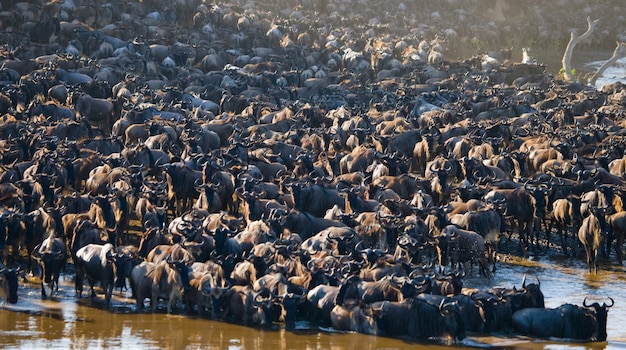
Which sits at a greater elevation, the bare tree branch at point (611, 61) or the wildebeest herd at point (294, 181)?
the bare tree branch at point (611, 61)

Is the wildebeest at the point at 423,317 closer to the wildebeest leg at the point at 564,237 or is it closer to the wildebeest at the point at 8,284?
the wildebeest at the point at 8,284

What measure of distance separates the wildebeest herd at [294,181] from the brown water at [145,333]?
0.25 metres

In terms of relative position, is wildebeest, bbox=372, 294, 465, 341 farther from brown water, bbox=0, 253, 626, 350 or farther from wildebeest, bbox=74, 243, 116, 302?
wildebeest, bbox=74, 243, 116, 302

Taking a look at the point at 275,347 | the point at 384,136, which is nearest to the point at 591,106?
the point at 384,136

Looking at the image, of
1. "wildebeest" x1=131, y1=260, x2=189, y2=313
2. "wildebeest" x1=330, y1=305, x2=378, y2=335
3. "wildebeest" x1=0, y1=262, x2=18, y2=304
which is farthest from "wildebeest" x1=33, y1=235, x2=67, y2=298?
"wildebeest" x1=330, y1=305, x2=378, y2=335

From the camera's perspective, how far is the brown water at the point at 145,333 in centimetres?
1552

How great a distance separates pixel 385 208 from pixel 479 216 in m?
1.81

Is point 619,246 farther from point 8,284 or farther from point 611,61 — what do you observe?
point 611,61

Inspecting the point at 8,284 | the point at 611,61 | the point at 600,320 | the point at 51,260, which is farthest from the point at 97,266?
the point at 611,61

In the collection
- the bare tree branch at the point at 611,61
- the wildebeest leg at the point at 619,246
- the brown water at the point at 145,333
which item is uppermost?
the bare tree branch at the point at 611,61

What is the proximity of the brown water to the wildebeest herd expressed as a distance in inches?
9.7

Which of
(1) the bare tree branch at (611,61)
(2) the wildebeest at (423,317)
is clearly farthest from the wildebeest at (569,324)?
(1) the bare tree branch at (611,61)

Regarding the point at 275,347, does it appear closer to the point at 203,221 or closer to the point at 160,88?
the point at 203,221

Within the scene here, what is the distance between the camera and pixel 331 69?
4356 cm
